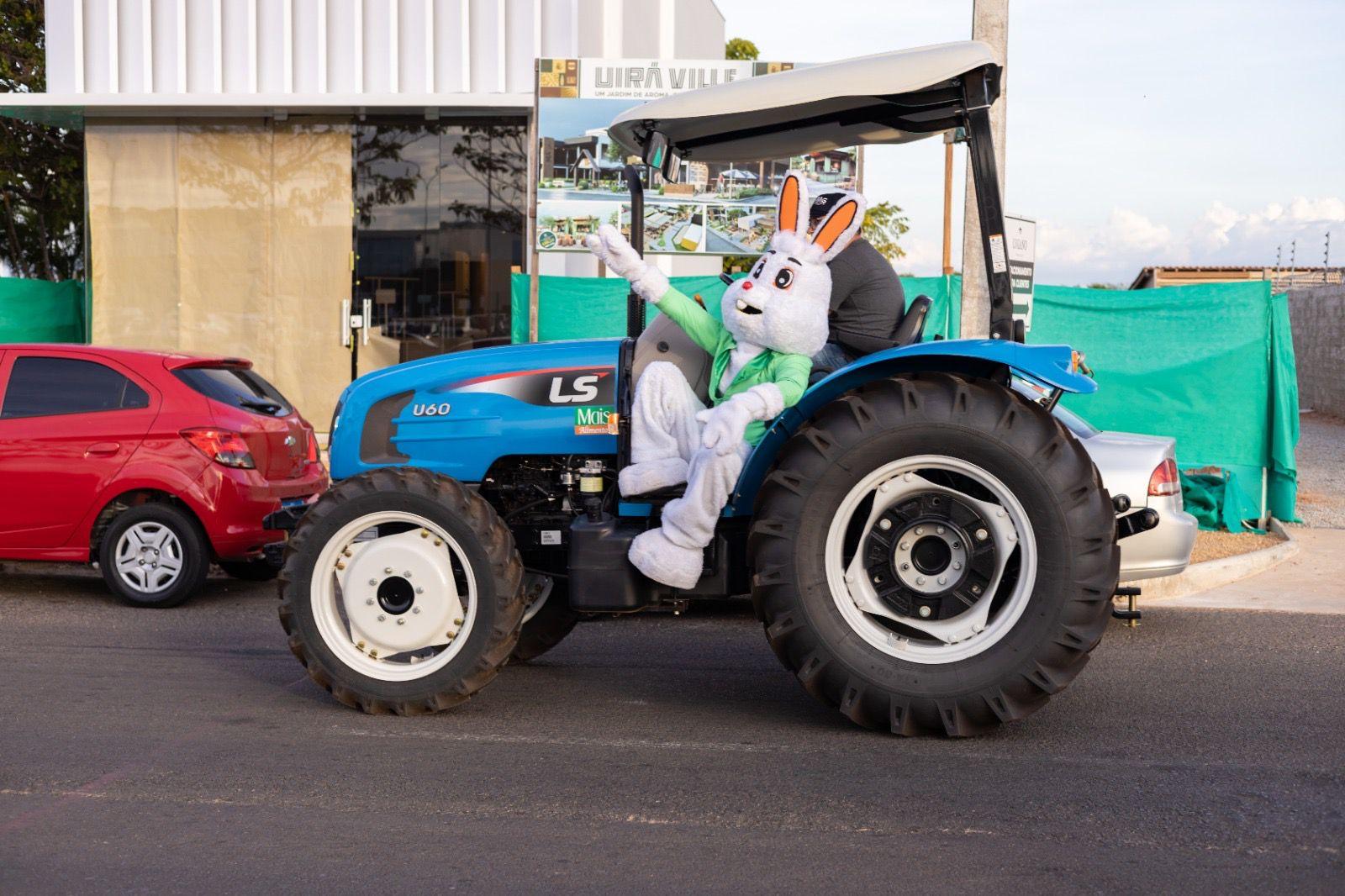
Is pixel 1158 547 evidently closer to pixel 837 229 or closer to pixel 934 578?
pixel 934 578

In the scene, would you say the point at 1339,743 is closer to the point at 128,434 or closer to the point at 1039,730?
the point at 1039,730

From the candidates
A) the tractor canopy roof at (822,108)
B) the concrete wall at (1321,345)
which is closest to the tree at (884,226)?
the concrete wall at (1321,345)

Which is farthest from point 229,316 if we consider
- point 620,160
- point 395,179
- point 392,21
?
point 620,160

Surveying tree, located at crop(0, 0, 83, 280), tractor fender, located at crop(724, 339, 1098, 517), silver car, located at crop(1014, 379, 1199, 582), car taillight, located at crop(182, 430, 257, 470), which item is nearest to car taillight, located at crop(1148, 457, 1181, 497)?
silver car, located at crop(1014, 379, 1199, 582)

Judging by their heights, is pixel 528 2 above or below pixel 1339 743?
above

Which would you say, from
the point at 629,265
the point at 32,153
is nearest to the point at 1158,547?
the point at 629,265

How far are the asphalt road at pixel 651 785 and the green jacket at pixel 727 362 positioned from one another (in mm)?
1316

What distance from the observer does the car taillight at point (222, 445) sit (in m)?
8.73

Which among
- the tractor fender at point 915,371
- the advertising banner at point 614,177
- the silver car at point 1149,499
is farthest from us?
the advertising banner at point 614,177

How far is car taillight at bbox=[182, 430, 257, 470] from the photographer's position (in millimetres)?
8734

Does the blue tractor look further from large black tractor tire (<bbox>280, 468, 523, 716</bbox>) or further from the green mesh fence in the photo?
the green mesh fence

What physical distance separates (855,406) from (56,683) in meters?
3.88

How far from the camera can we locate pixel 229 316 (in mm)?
18219

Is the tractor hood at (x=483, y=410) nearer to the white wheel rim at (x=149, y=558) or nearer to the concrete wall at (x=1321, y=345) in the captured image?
the white wheel rim at (x=149, y=558)
